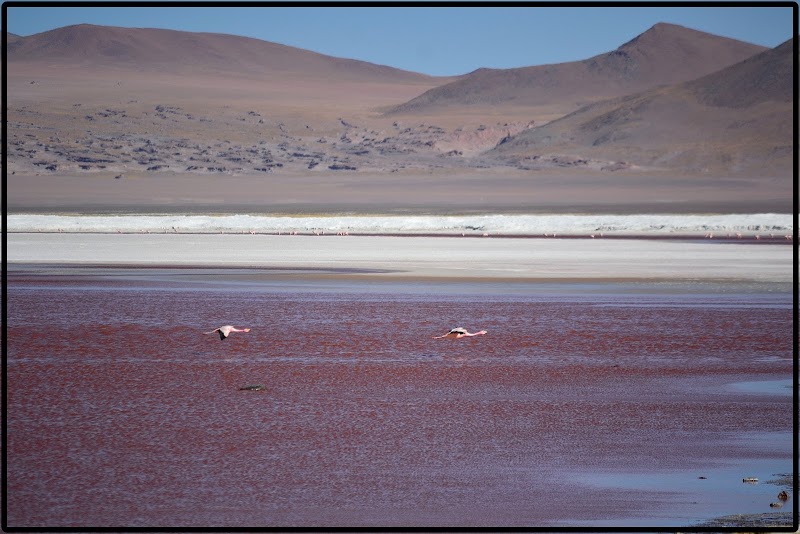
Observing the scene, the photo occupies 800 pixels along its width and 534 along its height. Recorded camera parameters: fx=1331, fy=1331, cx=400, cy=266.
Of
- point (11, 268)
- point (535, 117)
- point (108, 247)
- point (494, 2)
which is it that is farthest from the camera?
point (535, 117)

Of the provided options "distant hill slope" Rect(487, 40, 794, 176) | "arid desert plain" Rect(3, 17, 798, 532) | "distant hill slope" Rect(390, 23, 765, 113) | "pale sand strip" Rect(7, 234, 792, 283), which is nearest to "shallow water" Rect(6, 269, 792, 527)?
"arid desert plain" Rect(3, 17, 798, 532)

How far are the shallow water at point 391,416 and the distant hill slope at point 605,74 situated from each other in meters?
134

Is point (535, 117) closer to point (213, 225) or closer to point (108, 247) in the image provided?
point (213, 225)

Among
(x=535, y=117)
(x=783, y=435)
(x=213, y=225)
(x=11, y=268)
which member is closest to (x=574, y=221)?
(x=213, y=225)

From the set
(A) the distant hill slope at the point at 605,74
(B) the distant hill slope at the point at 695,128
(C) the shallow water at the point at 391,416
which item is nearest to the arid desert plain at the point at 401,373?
(C) the shallow water at the point at 391,416

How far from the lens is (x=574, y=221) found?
164ft

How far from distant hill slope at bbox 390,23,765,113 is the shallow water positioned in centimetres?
13404

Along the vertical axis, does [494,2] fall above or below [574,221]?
above

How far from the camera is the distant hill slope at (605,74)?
156250 mm

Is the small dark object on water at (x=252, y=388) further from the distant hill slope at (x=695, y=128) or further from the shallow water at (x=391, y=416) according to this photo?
the distant hill slope at (x=695, y=128)

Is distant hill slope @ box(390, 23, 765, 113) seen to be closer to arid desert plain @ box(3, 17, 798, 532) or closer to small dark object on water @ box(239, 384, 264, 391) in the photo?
arid desert plain @ box(3, 17, 798, 532)

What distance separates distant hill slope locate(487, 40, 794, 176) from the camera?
103 meters

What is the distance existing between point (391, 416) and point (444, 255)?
20388mm

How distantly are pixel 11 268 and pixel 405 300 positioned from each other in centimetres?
1009
